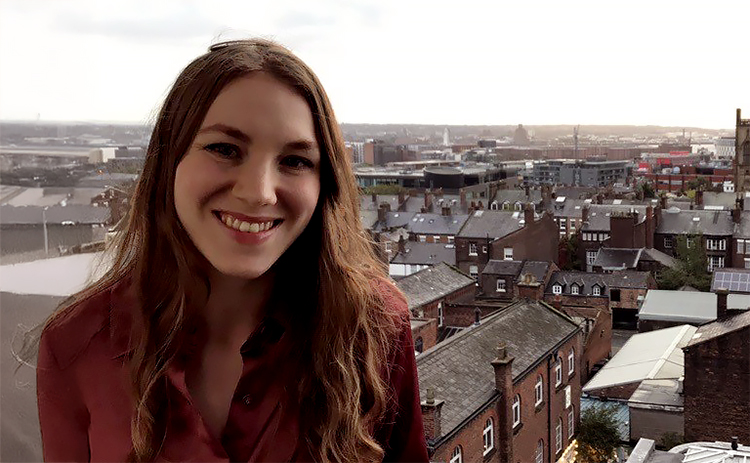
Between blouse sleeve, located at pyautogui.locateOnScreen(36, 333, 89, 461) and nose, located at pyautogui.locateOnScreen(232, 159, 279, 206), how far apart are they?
0.23 meters

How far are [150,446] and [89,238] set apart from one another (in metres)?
0.88

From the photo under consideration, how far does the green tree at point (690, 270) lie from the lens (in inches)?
265

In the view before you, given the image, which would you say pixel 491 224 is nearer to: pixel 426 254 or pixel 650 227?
pixel 426 254

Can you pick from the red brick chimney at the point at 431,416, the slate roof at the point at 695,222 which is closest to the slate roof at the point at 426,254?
the slate roof at the point at 695,222

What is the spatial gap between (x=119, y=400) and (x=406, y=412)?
10.7 inches

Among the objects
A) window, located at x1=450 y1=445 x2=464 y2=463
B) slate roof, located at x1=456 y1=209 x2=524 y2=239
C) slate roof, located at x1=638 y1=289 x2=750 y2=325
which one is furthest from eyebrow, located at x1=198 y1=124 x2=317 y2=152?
slate roof, located at x1=456 y1=209 x2=524 y2=239

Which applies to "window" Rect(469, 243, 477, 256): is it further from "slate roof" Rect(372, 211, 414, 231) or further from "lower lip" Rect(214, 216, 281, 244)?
"lower lip" Rect(214, 216, 281, 244)

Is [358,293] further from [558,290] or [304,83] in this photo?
[558,290]

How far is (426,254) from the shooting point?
30.9ft

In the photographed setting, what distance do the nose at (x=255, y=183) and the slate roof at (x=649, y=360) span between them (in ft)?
11.6

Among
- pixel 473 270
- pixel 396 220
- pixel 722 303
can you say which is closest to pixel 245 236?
pixel 722 303

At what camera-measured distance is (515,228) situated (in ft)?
34.2

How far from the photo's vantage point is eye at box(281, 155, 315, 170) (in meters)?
0.61

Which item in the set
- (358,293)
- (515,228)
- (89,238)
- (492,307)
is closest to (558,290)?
(492,307)
